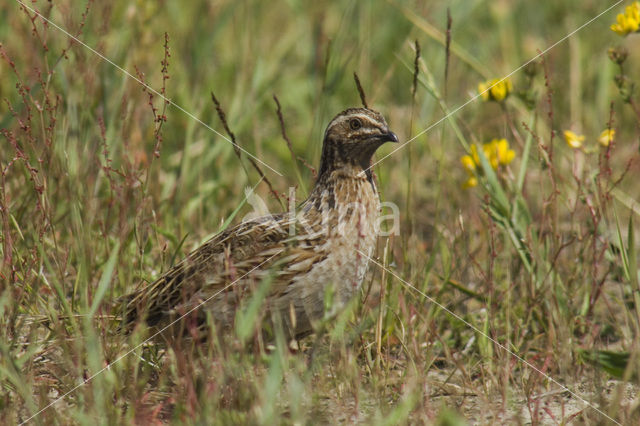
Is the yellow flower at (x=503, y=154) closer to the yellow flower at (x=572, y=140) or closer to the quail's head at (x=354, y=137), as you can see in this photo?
the yellow flower at (x=572, y=140)

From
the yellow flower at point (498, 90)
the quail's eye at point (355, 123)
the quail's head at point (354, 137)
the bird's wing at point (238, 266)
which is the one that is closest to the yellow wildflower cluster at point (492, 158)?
the yellow flower at point (498, 90)

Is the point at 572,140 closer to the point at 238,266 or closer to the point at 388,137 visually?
the point at 388,137

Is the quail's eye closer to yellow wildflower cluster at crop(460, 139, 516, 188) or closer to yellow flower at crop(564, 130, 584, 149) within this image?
yellow wildflower cluster at crop(460, 139, 516, 188)

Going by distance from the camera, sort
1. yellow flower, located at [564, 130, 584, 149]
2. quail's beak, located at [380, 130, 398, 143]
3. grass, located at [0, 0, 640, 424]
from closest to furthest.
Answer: grass, located at [0, 0, 640, 424], quail's beak, located at [380, 130, 398, 143], yellow flower, located at [564, 130, 584, 149]

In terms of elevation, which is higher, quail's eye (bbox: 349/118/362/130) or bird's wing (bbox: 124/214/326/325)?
quail's eye (bbox: 349/118/362/130)

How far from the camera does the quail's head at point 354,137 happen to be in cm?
436

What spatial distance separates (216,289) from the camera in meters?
4.11

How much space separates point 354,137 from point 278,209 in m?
1.38

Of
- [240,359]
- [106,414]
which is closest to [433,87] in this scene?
[240,359]

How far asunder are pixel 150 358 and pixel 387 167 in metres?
2.97

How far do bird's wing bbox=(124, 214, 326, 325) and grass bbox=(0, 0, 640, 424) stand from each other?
0.13m

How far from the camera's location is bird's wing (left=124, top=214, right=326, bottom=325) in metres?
4.05

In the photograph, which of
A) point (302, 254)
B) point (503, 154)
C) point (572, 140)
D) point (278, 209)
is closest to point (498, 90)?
point (503, 154)

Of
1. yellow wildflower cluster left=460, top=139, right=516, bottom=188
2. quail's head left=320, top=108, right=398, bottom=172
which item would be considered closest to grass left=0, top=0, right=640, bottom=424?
yellow wildflower cluster left=460, top=139, right=516, bottom=188
